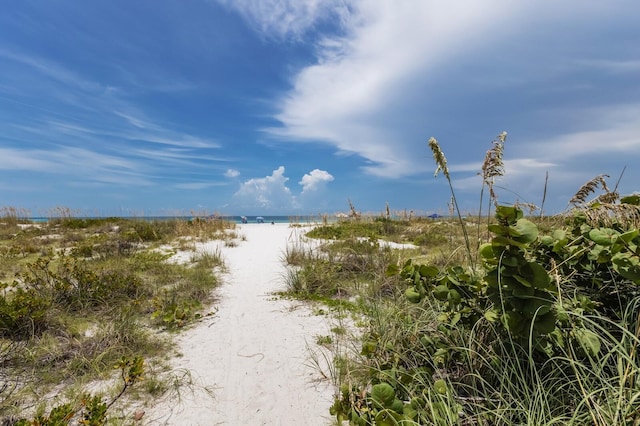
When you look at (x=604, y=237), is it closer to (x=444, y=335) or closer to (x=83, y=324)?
(x=444, y=335)

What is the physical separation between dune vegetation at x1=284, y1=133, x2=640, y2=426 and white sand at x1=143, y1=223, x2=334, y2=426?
0.33 metres

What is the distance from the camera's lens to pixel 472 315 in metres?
2.33

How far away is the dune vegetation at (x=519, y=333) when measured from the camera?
1.70 metres

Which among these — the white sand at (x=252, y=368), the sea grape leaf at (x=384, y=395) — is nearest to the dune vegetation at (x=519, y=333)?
the sea grape leaf at (x=384, y=395)

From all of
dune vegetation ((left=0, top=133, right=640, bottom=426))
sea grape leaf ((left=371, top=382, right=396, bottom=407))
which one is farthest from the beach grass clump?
sea grape leaf ((left=371, top=382, right=396, bottom=407))

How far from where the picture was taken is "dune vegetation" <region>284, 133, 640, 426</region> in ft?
5.58

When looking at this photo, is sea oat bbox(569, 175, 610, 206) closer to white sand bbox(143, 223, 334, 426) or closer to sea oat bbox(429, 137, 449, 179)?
sea oat bbox(429, 137, 449, 179)

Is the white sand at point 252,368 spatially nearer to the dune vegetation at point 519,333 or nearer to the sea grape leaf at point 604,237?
the dune vegetation at point 519,333

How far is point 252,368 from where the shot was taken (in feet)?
11.5

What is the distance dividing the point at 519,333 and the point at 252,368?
2717mm

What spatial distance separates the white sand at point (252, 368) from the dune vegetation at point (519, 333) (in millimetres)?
325

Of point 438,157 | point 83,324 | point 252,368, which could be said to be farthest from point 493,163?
point 83,324

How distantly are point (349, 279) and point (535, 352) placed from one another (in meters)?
4.44

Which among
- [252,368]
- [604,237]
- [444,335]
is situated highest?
[604,237]
